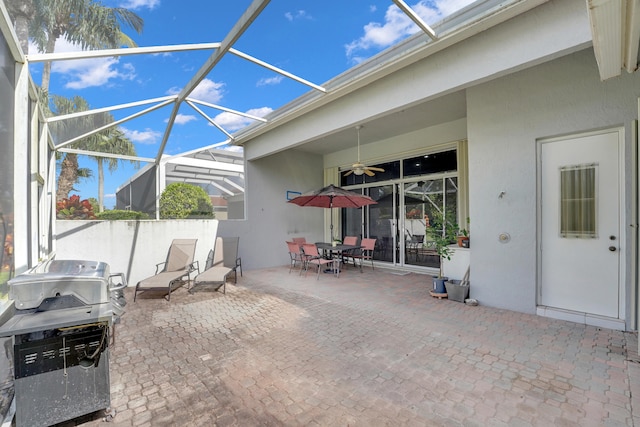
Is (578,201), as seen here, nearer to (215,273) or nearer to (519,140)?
(519,140)

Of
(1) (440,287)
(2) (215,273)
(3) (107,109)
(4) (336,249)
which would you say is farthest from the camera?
(4) (336,249)

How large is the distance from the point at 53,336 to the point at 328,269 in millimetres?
6346

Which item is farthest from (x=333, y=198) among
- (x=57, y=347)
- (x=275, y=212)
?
(x=57, y=347)

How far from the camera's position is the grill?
1.87m

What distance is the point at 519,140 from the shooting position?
4273 mm

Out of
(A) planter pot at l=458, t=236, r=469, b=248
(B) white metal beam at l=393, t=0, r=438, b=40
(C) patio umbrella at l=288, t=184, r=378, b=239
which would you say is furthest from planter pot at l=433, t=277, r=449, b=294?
(B) white metal beam at l=393, t=0, r=438, b=40

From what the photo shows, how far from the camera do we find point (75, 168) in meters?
8.46

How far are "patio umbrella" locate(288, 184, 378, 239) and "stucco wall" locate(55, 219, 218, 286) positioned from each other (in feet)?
9.56

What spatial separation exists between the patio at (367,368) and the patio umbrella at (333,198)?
290cm

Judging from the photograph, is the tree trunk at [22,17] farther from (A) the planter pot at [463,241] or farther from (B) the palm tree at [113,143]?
(B) the palm tree at [113,143]

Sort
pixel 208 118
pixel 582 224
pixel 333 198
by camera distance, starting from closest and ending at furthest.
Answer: pixel 582 224, pixel 208 118, pixel 333 198

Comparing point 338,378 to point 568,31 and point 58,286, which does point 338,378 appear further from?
point 568,31

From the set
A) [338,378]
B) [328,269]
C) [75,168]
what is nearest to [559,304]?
[338,378]

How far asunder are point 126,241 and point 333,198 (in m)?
4.83
